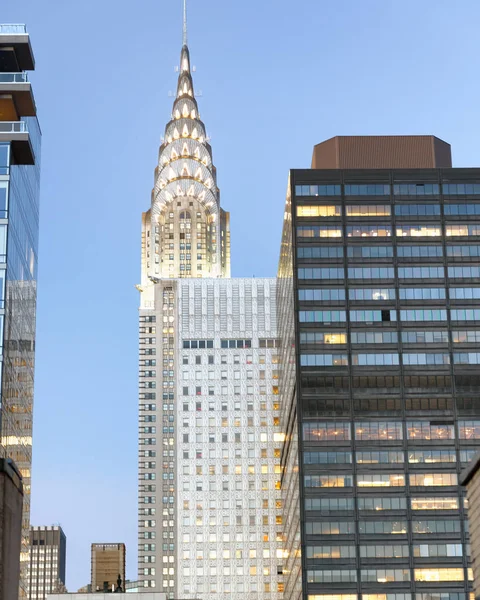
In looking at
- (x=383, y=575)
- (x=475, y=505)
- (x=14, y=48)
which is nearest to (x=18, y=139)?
(x=14, y=48)

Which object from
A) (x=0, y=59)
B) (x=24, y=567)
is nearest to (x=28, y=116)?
(x=0, y=59)

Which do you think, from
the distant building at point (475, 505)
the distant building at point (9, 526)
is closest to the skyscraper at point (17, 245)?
the distant building at point (475, 505)

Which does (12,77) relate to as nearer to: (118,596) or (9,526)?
(118,596)

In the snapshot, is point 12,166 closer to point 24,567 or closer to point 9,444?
point 9,444

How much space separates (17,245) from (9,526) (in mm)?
71795

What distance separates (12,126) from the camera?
447 feet

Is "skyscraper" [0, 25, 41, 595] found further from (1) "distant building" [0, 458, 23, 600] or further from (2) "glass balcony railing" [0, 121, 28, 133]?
(1) "distant building" [0, 458, 23, 600]

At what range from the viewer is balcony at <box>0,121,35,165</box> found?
441 feet

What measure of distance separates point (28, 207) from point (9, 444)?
3025 cm

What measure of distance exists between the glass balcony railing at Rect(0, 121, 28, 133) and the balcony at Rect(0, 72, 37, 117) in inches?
114

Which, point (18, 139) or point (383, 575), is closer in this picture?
point (18, 139)

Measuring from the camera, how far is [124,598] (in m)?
150

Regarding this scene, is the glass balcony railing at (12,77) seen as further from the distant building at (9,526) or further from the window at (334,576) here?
the window at (334,576)

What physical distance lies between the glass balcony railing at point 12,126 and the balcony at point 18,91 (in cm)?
290
